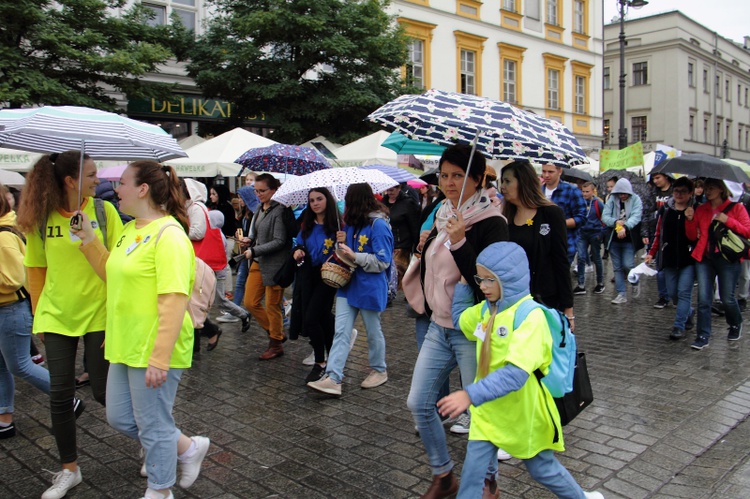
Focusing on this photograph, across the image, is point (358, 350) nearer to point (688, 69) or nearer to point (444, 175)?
point (444, 175)

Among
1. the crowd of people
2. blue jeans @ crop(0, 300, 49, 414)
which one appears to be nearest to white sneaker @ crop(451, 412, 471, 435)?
the crowd of people

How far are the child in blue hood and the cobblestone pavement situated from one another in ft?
2.59

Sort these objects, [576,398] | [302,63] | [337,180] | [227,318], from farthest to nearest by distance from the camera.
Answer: [302,63]
[227,318]
[337,180]
[576,398]

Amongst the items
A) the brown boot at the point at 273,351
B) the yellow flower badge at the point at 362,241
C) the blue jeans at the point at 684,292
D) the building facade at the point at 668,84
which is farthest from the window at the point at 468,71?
the yellow flower badge at the point at 362,241

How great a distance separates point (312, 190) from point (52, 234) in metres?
2.40

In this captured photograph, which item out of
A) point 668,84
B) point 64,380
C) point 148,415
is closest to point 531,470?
point 148,415

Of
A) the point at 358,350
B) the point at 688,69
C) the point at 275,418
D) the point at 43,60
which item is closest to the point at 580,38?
the point at 688,69

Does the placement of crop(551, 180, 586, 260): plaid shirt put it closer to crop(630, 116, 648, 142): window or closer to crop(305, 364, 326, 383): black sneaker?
crop(305, 364, 326, 383): black sneaker

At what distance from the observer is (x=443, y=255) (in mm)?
3578

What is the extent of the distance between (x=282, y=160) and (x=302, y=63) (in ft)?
31.5

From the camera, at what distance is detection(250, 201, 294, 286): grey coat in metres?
6.41

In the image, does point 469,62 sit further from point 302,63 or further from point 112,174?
point 112,174

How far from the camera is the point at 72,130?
357cm

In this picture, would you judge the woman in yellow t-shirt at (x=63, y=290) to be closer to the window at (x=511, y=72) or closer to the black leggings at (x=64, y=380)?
the black leggings at (x=64, y=380)
